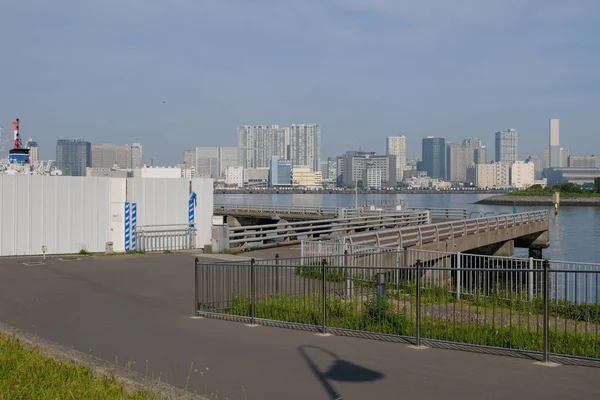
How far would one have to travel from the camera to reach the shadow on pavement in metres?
7.92

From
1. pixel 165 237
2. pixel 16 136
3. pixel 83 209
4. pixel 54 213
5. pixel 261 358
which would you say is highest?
pixel 16 136

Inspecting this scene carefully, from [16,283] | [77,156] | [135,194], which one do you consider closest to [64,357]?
[16,283]

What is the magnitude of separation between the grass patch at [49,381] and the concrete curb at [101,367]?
10 centimetres

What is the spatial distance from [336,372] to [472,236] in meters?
27.0

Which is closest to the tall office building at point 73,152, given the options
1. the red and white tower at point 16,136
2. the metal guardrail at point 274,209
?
the metal guardrail at point 274,209

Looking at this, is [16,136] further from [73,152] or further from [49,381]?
[73,152]

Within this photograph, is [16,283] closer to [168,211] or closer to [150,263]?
[150,263]

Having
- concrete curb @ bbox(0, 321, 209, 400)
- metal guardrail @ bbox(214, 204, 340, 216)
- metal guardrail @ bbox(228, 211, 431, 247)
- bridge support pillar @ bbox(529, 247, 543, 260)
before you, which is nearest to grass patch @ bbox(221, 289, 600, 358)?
concrete curb @ bbox(0, 321, 209, 400)

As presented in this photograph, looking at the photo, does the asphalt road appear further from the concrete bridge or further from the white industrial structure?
the white industrial structure

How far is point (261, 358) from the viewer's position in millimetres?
9336

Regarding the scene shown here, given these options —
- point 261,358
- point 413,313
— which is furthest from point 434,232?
point 261,358

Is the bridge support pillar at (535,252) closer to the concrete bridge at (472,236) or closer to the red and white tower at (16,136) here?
the concrete bridge at (472,236)

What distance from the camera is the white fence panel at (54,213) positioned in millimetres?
24344

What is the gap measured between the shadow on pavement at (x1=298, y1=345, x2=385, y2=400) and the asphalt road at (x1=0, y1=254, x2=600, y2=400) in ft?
0.04
